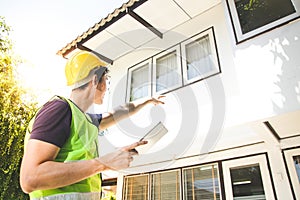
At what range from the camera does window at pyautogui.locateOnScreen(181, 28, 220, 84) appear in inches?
159

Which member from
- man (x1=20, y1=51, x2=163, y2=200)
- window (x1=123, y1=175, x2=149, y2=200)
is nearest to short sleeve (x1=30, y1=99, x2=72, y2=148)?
man (x1=20, y1=51, x2=163, y2=200)

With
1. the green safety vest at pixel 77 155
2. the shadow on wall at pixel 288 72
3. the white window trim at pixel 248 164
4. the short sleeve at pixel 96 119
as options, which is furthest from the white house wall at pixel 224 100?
the green safety vest at pixel 77 155

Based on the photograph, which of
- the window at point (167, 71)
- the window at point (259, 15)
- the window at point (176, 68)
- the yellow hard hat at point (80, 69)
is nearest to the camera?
the yellow hard hat at point (80, 69)

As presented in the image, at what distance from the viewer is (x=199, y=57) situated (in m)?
4.34

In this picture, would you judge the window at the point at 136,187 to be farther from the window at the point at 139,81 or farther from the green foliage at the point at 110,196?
the window at the point at 139,81

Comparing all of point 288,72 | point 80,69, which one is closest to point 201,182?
point 288,72

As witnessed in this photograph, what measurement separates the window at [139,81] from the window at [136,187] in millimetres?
1880

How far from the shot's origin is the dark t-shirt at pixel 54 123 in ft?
2.69

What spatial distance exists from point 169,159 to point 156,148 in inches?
21.3

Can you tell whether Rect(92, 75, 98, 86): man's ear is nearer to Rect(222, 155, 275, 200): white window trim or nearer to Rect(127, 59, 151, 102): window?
Rect(222, 155, 275, 200): white window trim

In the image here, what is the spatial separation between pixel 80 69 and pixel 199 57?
3.42 metres

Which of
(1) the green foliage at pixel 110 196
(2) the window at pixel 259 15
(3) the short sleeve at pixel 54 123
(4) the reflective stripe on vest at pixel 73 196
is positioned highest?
(2) the window at pixel 259 15

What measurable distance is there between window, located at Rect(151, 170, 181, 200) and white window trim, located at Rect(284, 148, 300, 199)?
6.62 ft

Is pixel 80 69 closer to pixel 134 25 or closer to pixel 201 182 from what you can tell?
pixel 201 182
